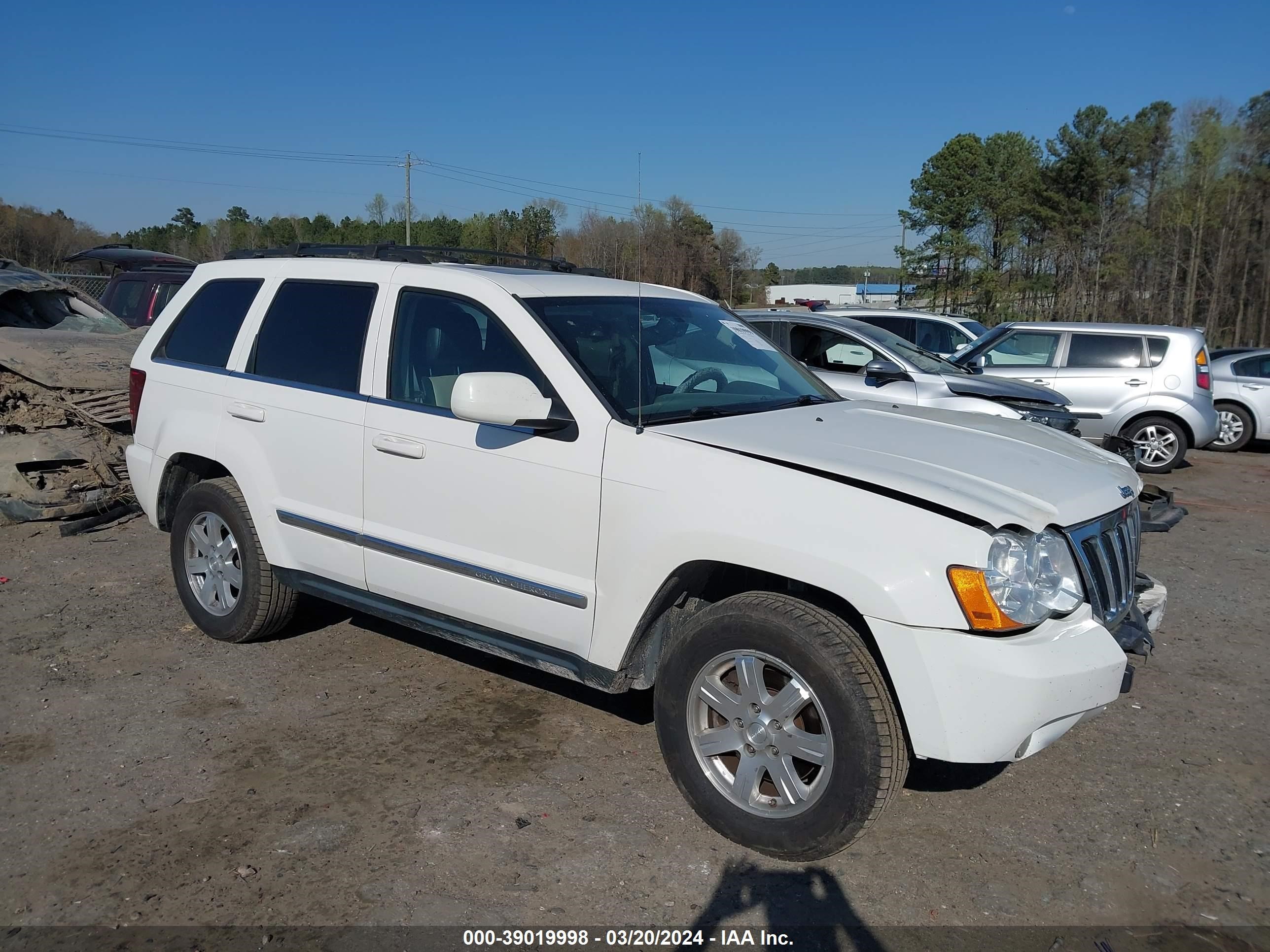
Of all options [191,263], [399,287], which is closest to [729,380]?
[399,287]

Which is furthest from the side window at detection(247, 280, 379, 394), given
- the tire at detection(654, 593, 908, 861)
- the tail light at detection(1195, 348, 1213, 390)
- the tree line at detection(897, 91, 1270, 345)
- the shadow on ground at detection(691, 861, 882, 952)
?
the tree line at detection(897, 91, 1270, 345)

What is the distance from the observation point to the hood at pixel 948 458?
3.13 meters

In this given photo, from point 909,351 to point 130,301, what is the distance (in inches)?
393

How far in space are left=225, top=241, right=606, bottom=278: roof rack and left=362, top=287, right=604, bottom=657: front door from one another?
42 centimetres

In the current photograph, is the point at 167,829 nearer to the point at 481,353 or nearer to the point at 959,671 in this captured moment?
the point at 481,353

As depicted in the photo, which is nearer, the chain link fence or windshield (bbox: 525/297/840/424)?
windshield (bbox: 525/297/840/424)

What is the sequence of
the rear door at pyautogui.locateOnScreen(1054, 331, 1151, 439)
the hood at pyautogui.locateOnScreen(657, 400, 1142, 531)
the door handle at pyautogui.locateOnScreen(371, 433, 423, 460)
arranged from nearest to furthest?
the hood at pyautogui.locateOnScreen(657, 400, 1142, 531) → the door handle at pyautogui.locateOnScreen(371, 433, 423, 460) → the rear door at pyautogui.locateOnScreen(1054, 331, 1151, 439)

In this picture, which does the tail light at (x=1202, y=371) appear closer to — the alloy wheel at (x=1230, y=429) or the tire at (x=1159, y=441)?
the tire at (x=1159, y=441)

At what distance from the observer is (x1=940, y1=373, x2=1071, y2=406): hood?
9516mm

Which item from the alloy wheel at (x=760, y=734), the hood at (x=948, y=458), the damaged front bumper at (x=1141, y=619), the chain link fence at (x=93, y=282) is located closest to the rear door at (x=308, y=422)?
the hood at (x=948, y=458)

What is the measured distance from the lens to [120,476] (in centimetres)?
777

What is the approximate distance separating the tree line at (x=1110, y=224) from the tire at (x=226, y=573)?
143 ft

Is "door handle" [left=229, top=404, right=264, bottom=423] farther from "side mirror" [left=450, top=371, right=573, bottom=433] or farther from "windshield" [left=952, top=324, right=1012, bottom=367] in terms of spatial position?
"windshield" [left=952, top=324, right=1012, bottom=367]

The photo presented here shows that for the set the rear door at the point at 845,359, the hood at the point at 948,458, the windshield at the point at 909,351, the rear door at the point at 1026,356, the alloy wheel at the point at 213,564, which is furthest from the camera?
the rear door at the point at 1026,356
